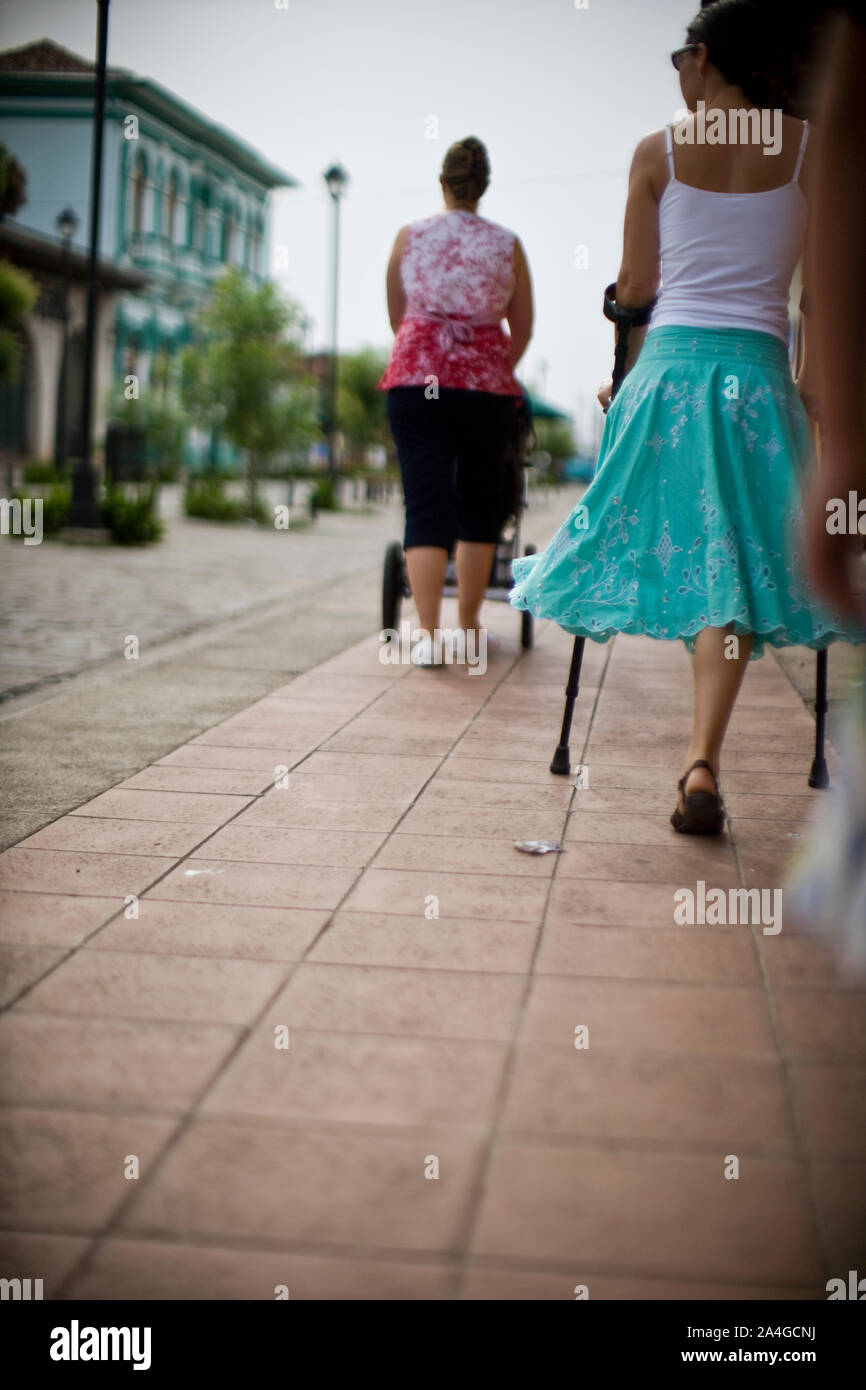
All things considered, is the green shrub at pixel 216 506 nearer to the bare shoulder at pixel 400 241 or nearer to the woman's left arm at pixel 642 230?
the bare shoulder at pixel 400 241

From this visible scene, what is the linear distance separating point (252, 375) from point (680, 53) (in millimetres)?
20139

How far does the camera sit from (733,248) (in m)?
3.81

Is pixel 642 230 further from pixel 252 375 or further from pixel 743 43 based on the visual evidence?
pixel 252 375

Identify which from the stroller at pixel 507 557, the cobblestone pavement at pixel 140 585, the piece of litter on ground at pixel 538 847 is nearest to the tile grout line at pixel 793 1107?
the piece of litter on ground at pixel 538 847

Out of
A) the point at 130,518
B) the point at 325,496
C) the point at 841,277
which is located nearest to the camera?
the point at 841,277

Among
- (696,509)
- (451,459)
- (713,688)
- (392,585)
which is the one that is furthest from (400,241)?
(713,688)

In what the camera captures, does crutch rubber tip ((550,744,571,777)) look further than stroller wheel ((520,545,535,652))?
No

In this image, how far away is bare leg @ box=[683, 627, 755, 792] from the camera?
12.2 ft

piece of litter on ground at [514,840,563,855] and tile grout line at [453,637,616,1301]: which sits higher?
piece of litter on ground at [514,840,563,855]

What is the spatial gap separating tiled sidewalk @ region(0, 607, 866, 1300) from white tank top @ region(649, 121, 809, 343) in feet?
4.21

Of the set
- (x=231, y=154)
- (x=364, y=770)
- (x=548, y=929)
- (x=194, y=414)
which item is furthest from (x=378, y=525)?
(x=231, y=154)

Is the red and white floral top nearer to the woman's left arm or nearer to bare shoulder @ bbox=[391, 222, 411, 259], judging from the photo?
bare shoulder @ bbox=[391, 222, 411, 259]

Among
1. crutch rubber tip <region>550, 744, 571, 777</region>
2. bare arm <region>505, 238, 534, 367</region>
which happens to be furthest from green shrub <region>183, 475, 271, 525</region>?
crutch rubber tip <region>550, 744, 571, 777</region>

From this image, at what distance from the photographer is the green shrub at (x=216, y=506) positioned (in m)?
21.9
